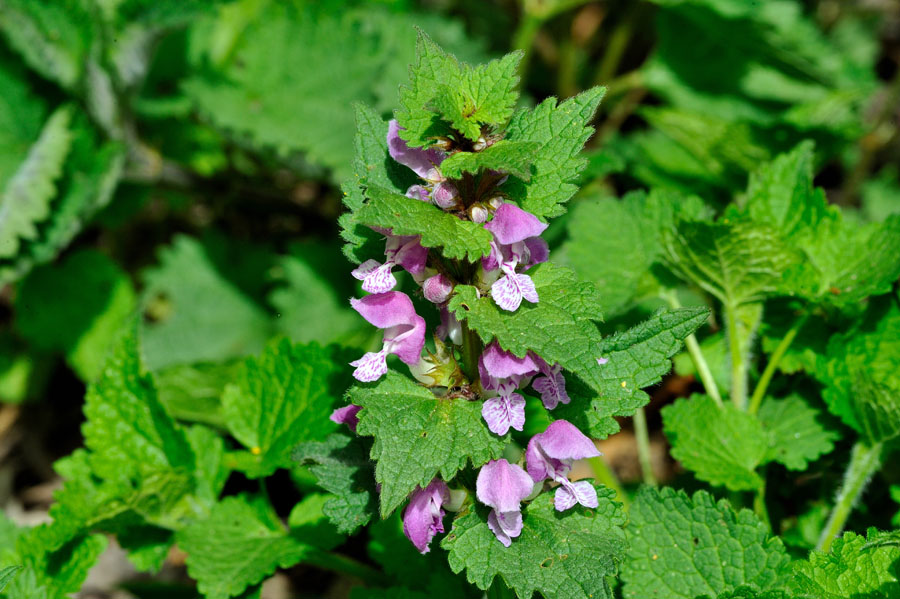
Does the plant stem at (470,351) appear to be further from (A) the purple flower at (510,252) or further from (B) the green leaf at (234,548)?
(B) the green leaf at (234,548)

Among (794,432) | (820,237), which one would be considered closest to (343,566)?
(794,432)

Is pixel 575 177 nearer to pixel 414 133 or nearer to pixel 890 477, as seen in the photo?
pixel 414 133

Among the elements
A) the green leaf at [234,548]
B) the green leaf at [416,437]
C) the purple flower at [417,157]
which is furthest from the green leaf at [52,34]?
the green leaf at [416,437]

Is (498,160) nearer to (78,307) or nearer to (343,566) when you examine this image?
(343,566)

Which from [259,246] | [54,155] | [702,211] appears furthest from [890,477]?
[54,155]

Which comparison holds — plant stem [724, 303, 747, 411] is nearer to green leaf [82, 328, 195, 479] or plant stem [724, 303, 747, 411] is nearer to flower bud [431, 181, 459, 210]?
flower bud [431, 181, 459, 210]

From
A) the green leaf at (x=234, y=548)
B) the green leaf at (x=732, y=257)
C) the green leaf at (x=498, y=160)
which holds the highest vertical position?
the green leaf at (x=498, y=160)
